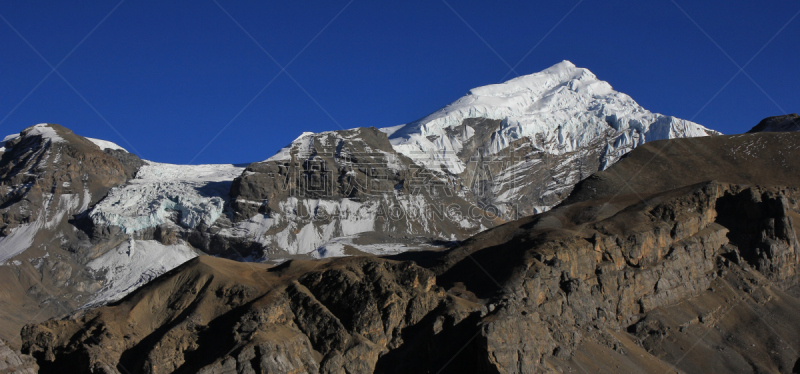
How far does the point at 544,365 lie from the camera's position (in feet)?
273

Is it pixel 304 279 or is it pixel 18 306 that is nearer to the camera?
pixel 304 279

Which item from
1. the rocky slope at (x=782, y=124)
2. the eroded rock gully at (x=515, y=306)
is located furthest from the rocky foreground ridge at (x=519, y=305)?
the rocky slope at (x=782, y=124)

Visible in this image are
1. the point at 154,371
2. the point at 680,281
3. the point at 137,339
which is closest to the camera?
the point at 154,371

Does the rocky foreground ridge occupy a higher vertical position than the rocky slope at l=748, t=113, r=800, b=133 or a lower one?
lower

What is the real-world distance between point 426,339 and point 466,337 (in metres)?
4.28

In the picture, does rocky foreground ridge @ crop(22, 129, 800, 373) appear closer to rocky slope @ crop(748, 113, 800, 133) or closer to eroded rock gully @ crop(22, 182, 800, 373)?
eroded rock gully @ crop(22, 182, 800, 373)

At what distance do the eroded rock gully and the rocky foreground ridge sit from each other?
21 centimetres

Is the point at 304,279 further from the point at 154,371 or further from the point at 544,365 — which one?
the point at 544,365

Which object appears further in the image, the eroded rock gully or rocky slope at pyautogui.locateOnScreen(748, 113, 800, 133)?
rocky slope at pyautogui.locateOnScreen(748, 113, 800, 133)

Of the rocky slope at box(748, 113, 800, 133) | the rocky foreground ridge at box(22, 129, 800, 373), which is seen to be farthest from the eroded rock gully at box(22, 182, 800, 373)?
the rocky slope at box(748, 113, 800, 133)

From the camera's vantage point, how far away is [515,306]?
89.7m

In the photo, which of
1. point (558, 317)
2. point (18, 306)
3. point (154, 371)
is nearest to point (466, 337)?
point (558, 317)

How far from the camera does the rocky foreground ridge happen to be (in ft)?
255

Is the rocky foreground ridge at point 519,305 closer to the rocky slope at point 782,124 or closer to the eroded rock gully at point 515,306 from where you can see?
the eroded rock gully at point 515,306
